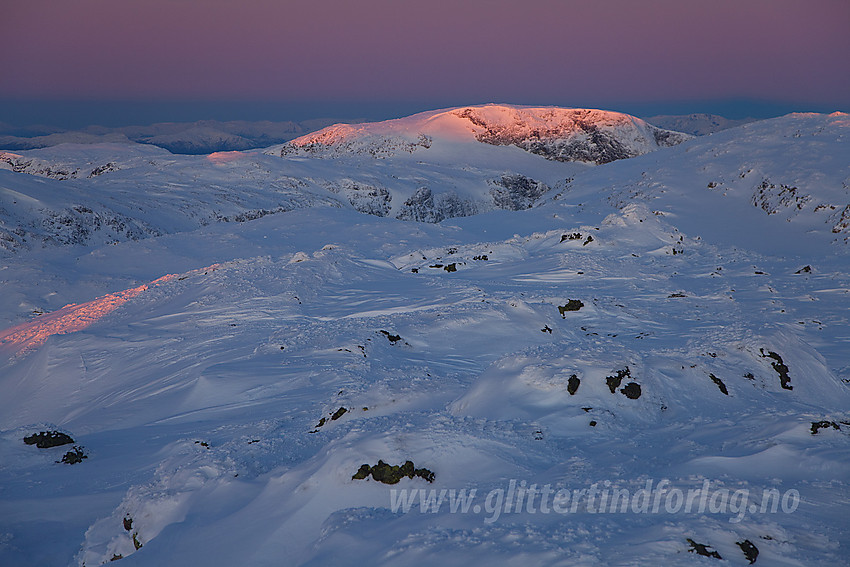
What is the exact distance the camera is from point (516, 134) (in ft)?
326

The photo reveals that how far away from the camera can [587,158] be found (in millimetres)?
95688

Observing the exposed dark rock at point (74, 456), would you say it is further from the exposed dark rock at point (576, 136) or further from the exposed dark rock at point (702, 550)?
the exposed dark rock at point (576, 136)

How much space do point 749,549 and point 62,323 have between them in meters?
18.1

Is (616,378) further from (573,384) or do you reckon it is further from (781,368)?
(781,368)

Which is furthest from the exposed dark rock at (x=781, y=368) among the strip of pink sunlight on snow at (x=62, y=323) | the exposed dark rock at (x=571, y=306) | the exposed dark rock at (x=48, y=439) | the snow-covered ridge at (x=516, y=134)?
the snow-covered ridge at (x=516, y=134)

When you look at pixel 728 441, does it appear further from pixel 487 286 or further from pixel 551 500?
pixel 487 286

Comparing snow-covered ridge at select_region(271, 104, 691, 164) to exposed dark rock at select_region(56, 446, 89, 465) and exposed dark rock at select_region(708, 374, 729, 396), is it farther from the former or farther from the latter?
exposed dark rock at select_region(708, 374, 729, 396)

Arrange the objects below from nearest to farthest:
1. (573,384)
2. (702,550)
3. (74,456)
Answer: (702,550)
(573,384)
(74,456)

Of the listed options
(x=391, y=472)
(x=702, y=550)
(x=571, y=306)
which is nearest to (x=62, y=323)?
(x=571, y=306)

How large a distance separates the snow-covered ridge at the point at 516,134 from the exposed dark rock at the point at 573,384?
85398 millimetres

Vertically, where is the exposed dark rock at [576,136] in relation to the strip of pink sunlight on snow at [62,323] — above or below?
above

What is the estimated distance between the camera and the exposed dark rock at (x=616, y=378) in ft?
23.4

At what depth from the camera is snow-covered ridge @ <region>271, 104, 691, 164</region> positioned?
9200cm

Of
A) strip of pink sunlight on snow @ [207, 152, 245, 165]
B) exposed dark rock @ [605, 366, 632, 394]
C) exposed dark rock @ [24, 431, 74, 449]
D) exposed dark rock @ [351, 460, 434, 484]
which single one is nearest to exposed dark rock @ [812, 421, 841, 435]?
exposed dark rock @ [605, 366, 632, 394]
